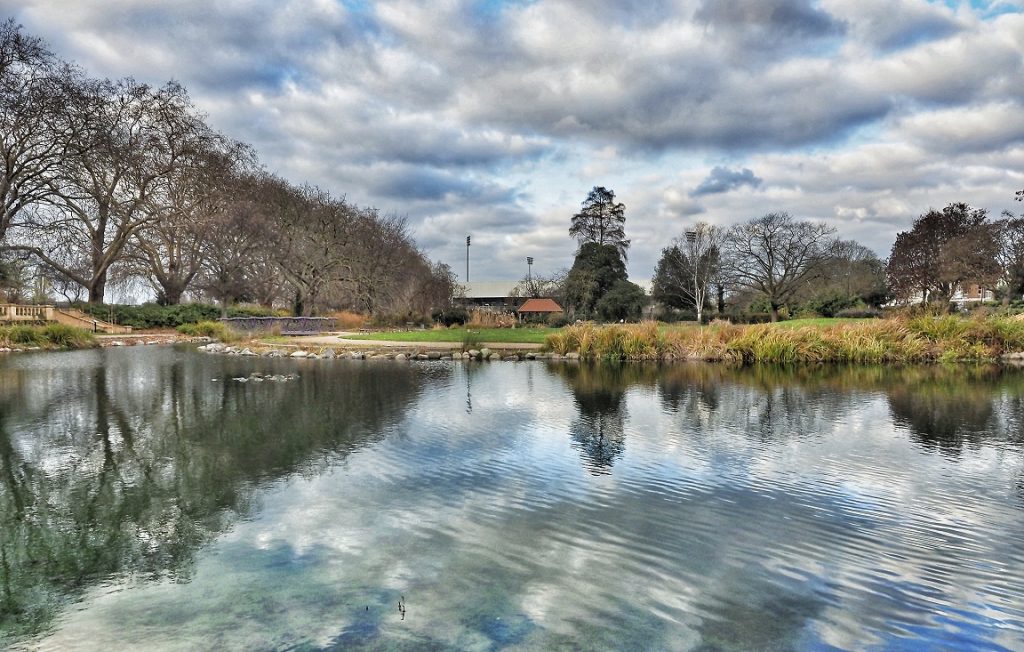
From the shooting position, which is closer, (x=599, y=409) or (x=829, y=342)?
(x=599, y=409)

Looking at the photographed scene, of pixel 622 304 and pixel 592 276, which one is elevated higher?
pixel 592 276

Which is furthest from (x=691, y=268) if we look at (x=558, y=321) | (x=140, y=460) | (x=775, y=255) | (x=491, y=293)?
(x=140, y=460)

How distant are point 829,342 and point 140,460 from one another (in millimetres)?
17680

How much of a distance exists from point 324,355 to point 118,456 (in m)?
13.2

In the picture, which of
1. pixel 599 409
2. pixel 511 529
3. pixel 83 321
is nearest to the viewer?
pixel 511 529

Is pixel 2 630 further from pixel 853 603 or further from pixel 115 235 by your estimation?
pixel 115 235

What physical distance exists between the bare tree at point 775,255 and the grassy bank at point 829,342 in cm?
2564

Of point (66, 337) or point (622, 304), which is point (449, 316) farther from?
point (66, 337)

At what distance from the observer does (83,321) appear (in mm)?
29562

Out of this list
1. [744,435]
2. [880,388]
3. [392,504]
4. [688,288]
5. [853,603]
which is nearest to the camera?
[853,603]

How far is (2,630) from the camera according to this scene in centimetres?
283

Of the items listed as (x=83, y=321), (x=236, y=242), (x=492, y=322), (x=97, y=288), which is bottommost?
(x=492, y=322)

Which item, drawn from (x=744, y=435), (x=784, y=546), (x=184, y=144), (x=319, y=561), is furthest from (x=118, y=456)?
(x=184, y=144)

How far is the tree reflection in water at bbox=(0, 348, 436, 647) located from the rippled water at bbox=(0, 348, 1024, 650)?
0.10ft
